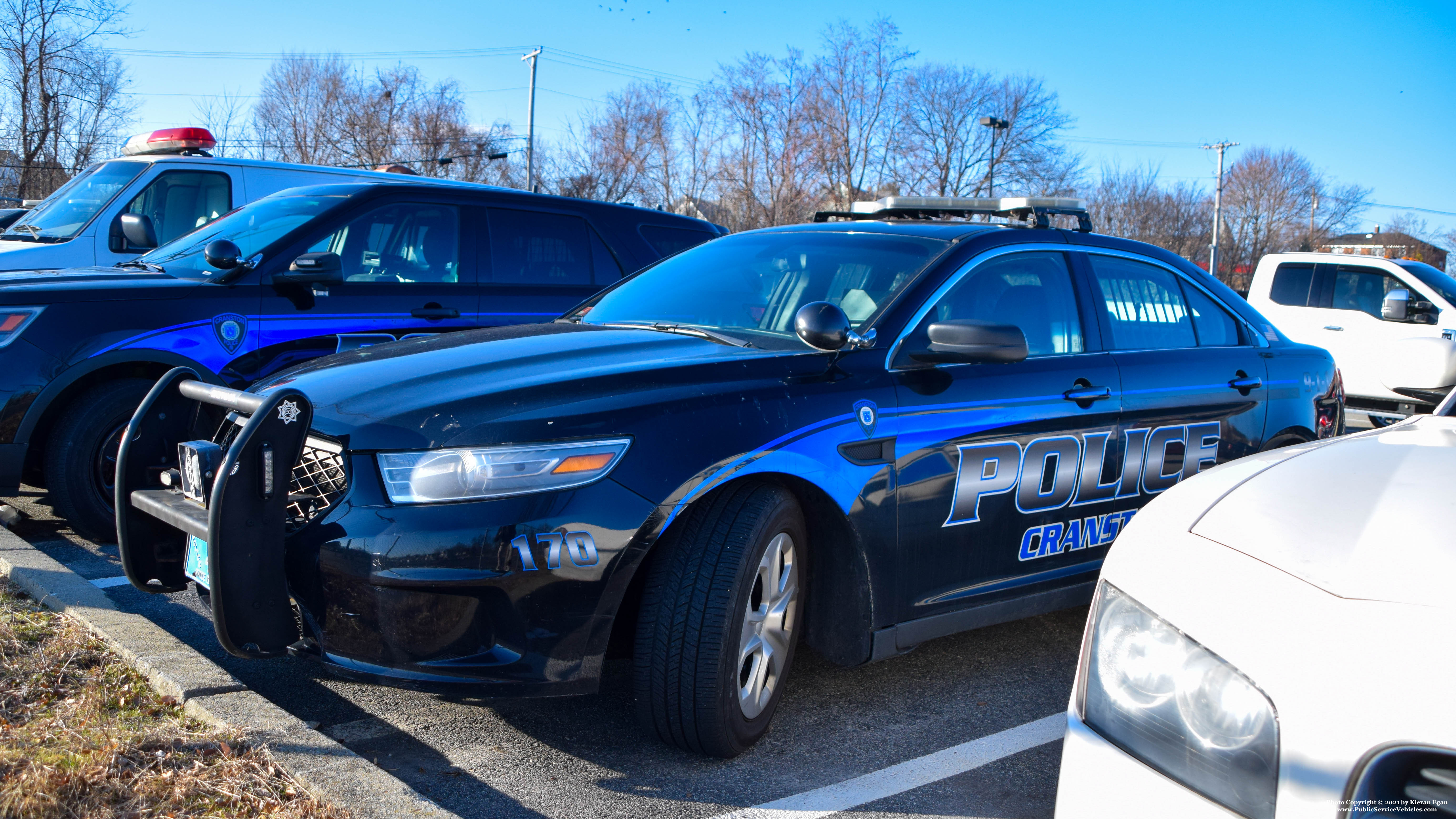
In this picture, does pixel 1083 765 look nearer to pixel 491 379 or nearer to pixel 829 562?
pixel 829 562

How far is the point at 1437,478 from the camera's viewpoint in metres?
1.88

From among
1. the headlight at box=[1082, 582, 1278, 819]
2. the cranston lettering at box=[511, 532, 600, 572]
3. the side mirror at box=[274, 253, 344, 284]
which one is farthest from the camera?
the side mirror at box=[274, 253, 344, 284]

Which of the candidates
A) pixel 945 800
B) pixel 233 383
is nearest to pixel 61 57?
pixel 233 383

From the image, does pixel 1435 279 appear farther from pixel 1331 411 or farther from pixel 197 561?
pixel 197 561

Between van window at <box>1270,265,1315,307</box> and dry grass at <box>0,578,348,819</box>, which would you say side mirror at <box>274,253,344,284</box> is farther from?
van window at <box>1270,265,1315,307</box>

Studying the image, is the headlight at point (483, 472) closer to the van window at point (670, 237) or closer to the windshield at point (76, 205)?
the van window at point (670, 237)

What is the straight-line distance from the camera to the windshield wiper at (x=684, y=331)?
133 inches

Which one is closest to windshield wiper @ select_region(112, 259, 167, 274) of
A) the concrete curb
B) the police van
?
the police van

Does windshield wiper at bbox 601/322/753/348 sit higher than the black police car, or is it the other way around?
windshield wiper at bbox 601/322/753/348

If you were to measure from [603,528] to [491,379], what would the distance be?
56 centimetres

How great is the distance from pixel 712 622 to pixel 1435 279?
11437 mm

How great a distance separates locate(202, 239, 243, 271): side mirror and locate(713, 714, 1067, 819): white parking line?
3.91m

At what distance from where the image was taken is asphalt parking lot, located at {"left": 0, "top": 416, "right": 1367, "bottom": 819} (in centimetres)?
276

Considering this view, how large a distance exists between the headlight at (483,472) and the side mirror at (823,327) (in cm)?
87
